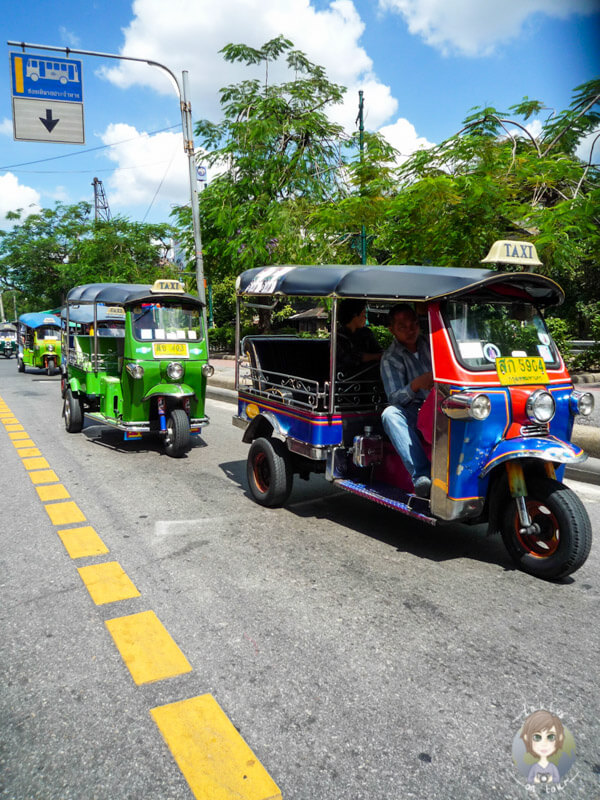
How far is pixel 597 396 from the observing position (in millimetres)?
11547

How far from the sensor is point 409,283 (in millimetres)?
4426

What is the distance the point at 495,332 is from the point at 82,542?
3.55 metres

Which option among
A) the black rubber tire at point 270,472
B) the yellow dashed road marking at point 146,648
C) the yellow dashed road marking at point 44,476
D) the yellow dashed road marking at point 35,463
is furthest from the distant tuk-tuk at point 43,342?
the yellow dashed road marking at point 146,648

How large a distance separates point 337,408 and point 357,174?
7914 millimetres

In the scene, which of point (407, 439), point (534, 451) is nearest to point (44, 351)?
point (407, 439)

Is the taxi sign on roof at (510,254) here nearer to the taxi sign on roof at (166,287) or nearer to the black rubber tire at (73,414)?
the taxi sign on roof at (166,287)

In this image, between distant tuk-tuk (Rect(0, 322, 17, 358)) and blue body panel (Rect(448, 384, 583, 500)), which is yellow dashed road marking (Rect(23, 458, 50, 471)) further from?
distant tuk-tuk (Rect(0, 322, 17, 358))

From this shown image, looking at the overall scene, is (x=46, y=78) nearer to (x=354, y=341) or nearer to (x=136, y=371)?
(x=136, y=371)

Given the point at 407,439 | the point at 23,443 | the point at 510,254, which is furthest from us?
the point at 23,443

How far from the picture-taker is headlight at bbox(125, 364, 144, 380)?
792 cm

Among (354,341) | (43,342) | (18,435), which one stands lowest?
(18,435)


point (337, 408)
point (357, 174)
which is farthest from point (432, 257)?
point (337, 408)

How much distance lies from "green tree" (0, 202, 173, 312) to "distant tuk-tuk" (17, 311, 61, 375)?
7412 mm

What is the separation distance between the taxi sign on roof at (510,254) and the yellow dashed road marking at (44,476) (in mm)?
5115
